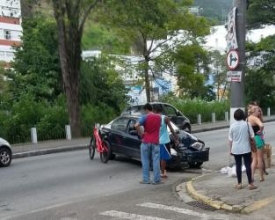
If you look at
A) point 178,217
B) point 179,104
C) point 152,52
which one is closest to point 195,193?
point 178,217

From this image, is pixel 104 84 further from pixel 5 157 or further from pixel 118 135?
pixel 5 157

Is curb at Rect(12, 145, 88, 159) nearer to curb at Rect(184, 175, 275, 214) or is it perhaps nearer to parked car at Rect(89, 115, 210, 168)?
parked car at Rect(89, 115, 210, 168)

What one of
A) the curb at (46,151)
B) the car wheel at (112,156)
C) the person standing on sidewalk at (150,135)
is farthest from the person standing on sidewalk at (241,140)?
the curb at (46,151)

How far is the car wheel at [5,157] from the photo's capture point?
1440 cm

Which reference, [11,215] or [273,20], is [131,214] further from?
[273,20]

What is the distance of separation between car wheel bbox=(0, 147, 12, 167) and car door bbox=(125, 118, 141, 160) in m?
3.51

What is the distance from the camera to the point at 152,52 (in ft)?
106

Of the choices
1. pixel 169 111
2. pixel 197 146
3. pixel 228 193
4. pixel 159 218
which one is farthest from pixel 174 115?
pixel 159 218

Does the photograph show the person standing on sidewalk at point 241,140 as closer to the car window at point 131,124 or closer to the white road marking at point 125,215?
the white road marking at point 125,215

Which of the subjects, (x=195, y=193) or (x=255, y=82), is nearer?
(x=195, y=193)

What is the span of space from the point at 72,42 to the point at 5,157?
970 centimetres

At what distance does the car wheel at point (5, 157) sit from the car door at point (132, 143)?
11.5ft

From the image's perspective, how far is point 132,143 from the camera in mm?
14023

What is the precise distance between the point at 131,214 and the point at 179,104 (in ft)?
94.0
